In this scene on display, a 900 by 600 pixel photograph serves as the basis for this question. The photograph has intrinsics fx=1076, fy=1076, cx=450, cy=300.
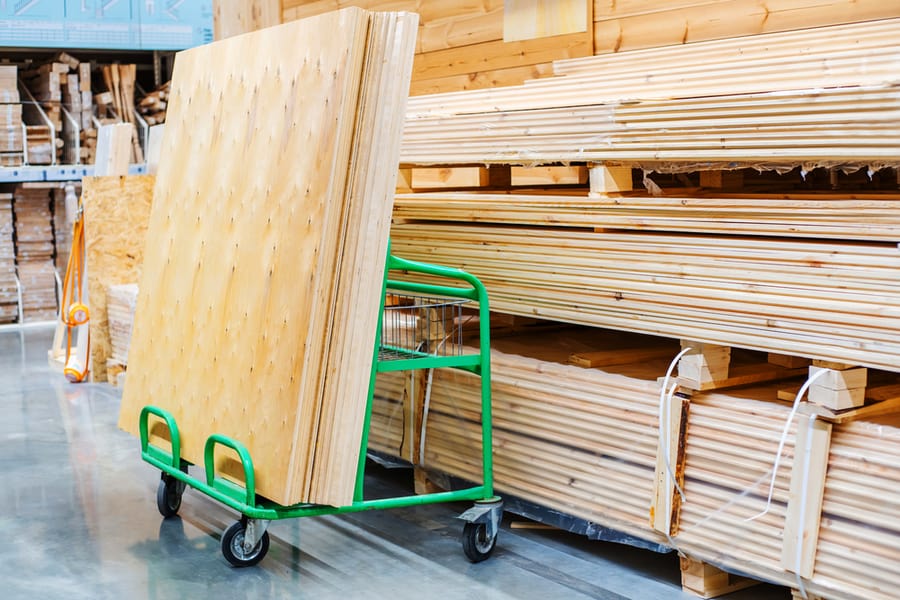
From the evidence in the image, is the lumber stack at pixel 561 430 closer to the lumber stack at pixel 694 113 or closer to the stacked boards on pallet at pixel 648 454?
the stacked boards on pallet at pixel 648 454

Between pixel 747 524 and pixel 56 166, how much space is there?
30.5 ft

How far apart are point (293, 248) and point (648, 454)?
1.49 metres

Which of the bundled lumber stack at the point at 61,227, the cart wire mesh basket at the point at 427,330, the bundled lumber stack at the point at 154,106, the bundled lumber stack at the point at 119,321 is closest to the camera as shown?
the cart wire mesh basket at the point at 427,330

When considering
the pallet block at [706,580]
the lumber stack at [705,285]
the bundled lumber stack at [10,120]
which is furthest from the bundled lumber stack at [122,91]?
the pallet block at [706,580]

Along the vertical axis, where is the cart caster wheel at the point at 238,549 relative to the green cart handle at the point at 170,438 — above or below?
below

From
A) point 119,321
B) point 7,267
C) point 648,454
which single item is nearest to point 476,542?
point 648,454

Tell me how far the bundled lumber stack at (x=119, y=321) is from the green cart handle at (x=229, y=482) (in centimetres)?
388

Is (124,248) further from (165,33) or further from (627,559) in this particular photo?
(627,559)

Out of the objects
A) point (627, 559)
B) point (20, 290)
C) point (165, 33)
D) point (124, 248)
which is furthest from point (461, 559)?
point (165, 33)

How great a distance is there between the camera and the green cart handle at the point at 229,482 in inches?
154

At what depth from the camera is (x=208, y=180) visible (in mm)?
4531

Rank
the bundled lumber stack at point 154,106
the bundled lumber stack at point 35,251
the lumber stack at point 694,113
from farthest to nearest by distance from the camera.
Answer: the bundled lumber stack at point 154,106 → the bundled lumber stack at point 35,251 → the lumber stack at point 694,113

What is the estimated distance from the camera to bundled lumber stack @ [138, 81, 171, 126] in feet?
40.0

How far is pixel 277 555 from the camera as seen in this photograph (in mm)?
4301
